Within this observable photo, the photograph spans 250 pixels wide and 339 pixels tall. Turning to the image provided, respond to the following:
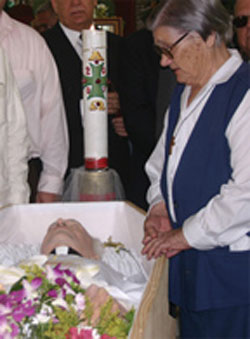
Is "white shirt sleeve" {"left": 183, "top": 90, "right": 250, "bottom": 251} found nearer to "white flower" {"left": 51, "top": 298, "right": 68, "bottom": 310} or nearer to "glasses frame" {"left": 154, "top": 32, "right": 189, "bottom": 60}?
"glasses frame" {"left": 154, "top": 32, "right": 189, "bottom": 60}

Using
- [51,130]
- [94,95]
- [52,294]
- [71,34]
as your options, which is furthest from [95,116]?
[71,34]

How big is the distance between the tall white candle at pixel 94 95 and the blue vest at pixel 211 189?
26 centimetres

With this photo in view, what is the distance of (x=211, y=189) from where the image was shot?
5.35 ft

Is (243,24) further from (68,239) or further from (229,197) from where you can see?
(68,239)

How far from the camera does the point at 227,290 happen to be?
1.67m

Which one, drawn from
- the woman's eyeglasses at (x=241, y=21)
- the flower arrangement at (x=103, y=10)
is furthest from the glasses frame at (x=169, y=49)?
the flower arrangement at (x=103, y=10)

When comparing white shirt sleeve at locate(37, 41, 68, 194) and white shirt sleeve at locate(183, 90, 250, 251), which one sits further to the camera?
white shirt sleeve at locate(37, 41, 68, 194)

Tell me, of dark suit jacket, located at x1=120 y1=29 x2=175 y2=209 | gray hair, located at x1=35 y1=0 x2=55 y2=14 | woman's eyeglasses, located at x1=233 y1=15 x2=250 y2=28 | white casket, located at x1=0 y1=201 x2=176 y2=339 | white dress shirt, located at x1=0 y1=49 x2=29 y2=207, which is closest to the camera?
white casket, located at x1=0 y1=201 x2=176 y2=339

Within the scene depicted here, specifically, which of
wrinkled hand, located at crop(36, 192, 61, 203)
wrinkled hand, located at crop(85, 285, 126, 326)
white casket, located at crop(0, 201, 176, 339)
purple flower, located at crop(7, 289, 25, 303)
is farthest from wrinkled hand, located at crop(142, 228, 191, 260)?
wrinkled hand, located at crop(36, 192, 61, 203)

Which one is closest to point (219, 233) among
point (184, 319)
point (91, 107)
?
point (184, 319)

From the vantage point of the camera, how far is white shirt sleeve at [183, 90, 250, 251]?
5.01 feet

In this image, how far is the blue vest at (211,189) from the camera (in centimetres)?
160

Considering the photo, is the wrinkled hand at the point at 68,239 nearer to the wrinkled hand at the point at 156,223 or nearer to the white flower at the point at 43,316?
the wrinkled hand at the point at 156,223

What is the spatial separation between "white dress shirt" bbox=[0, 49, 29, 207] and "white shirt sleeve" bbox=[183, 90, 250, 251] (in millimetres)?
673
